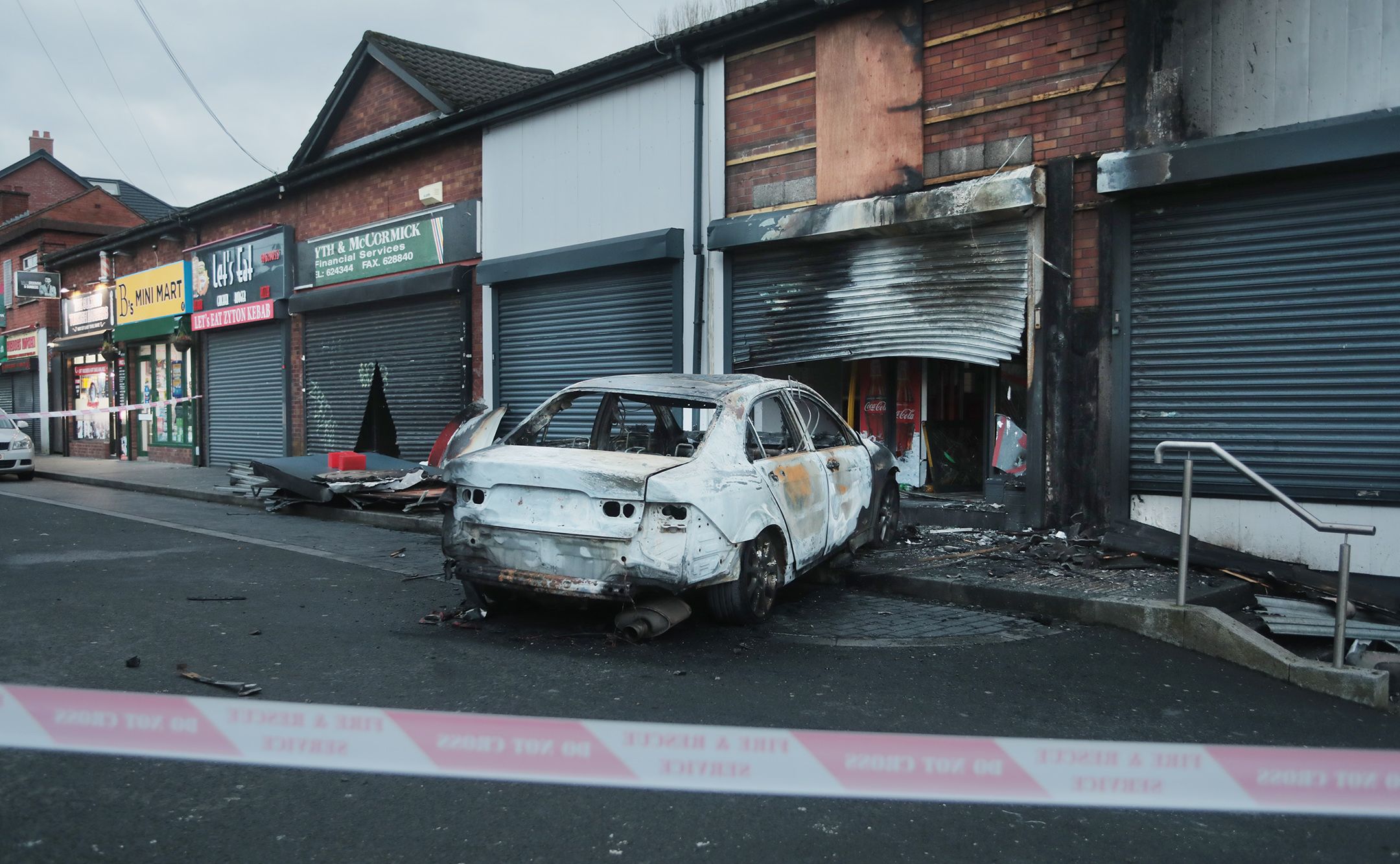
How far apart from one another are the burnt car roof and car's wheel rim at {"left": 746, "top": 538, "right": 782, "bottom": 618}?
963 millimetres

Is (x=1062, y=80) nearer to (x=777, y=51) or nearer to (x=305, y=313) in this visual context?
(x=777, y=51)

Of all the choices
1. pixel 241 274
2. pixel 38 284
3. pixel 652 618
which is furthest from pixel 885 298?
pixel 38 284

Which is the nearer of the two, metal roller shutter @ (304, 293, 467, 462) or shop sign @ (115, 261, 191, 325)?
metal roller shutter @ (304, 293, 467, 462)

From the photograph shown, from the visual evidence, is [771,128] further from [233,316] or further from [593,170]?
[233,316]

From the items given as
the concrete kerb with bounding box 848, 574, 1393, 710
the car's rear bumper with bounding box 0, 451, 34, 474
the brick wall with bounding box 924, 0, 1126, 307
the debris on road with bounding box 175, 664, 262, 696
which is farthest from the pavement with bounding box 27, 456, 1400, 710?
the car's rear bumper with bounding box 0, 451, 34, 474

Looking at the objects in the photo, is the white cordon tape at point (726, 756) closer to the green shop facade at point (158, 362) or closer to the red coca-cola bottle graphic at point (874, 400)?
the red coca-cola bottle graphic at point (874, 400)

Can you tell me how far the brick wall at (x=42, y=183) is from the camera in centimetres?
3675

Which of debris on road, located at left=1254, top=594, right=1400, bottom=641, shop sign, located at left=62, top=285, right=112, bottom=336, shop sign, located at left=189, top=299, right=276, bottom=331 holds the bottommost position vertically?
debris on road, located at left=1254, top=594, right=1400, bottom=641

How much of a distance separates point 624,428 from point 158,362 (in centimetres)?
2004

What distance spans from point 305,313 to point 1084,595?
15.6m

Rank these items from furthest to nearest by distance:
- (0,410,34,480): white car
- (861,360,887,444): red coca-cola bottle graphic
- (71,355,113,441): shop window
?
1. (71,355,113,441): shop window
2. (0,410,34,480): white car
3. (861,360,887,444): red coca-cola bottle graphic

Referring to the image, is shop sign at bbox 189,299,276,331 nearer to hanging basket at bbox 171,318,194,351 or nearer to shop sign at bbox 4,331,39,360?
hanging basket at bbox 171,318,194,351

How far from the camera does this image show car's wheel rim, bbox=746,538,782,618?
18.3 feet

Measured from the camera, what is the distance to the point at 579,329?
1277 cm
